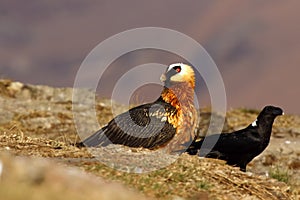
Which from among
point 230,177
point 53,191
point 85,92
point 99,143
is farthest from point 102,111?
point 53,191

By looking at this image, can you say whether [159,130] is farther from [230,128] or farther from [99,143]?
[230,128]

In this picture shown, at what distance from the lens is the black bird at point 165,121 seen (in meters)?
11.9

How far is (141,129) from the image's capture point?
12.2 m

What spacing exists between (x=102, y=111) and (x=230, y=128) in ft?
17.5

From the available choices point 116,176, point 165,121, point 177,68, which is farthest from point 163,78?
point 116,176

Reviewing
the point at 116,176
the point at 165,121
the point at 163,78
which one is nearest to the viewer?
the point at 116,176

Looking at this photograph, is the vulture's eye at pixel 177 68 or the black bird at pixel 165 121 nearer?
the black bird at pixel 165 121

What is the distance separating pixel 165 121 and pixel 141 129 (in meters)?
0.48

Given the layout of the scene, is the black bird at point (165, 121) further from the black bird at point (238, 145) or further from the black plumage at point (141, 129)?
the black bird at point (238, 145)

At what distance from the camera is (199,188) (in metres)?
9.38

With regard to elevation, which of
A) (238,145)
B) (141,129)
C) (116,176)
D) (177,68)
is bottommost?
(116,176)

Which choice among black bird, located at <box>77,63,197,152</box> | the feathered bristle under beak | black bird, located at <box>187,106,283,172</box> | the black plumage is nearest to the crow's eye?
black bird, located at <box>77,63,197,152</box>

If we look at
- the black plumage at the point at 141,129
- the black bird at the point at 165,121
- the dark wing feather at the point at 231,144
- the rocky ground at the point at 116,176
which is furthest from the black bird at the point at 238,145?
the black plumage at the point at 141,129

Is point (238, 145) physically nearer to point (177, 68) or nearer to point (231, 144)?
point (231, 144)
